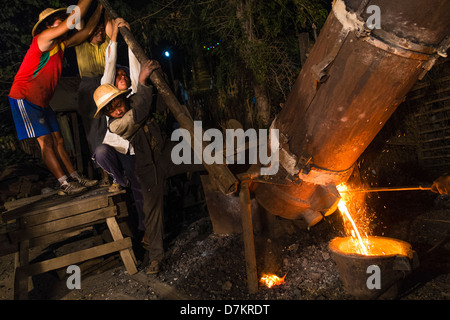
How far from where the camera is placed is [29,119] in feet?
15.4

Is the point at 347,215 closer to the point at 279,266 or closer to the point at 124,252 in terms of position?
the point at 279,266

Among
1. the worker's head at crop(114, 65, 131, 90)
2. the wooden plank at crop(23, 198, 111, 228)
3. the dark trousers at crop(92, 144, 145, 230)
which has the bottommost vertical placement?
the wooden plank at crop(23, 198, 111, 228)

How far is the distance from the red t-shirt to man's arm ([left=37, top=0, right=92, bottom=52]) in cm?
10

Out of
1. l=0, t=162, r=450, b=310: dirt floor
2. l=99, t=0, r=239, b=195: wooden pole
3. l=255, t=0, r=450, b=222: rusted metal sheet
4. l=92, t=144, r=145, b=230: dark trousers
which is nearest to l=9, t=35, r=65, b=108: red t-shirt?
l=92, t=144, r=145, b=230: dark trousers

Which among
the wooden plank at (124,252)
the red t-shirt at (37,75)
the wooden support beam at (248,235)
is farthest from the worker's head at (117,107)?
the wooden support beam at (248,235)

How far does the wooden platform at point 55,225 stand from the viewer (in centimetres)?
400

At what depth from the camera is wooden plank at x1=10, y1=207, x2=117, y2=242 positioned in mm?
4072

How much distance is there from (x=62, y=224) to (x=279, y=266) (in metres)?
3.29

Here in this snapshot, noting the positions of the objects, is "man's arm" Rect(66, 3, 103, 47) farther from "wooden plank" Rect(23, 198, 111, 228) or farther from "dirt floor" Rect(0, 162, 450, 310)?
"dirt floor" Rect(0, 162, 450, 310)

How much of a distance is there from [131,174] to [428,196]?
226 inches

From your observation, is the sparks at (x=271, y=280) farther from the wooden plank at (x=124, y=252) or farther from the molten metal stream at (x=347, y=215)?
the wooden plank at (x=124, y=252)

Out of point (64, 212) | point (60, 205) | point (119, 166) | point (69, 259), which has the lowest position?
point (69, 259)

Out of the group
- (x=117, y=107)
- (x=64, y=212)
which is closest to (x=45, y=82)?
(x=117, y=107)

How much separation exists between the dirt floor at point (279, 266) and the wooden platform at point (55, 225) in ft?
1.91
